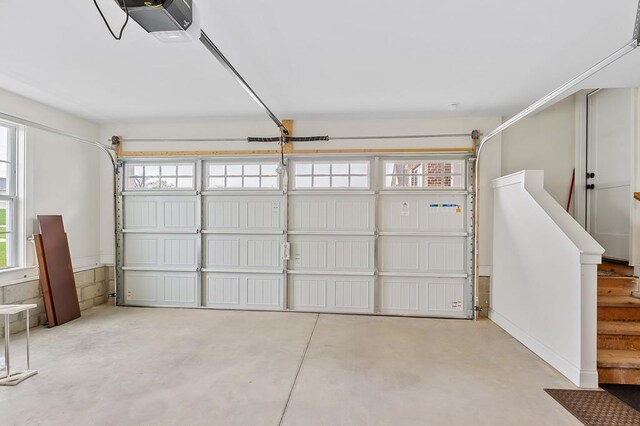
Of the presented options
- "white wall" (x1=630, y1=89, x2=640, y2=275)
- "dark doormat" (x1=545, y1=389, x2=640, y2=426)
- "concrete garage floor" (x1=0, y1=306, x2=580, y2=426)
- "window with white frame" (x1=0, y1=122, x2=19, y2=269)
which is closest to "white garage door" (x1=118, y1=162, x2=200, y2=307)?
"concrete garage floor" (x1=0, y1=306, x2=580, y2=426)

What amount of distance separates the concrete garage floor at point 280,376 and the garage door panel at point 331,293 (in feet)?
1.56

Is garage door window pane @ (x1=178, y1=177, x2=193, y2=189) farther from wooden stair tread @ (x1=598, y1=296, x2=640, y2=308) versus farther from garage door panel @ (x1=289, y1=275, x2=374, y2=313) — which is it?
wooden stair tread @ (x1=598, y1=296, x2=640, y2=308)

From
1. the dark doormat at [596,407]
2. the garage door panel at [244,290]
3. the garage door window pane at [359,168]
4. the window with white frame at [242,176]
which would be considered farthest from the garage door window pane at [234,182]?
the dark doormat at [596,407]

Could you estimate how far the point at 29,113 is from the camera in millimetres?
3809

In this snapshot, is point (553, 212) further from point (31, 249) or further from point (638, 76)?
point (31, 249)

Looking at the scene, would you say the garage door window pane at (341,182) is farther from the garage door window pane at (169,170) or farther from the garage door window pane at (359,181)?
the garage door window pane at (169,170)

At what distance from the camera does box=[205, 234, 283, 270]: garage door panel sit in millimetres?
4609

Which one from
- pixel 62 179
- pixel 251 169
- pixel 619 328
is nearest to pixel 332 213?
pixel 251 169

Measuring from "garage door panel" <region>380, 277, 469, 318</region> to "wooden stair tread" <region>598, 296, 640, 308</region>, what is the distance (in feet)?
4.72

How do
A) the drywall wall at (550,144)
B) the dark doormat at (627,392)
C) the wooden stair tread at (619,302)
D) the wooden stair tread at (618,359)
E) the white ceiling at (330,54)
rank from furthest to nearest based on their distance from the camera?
the drywall wall at (550,144)
the wooden stair tread at (619,302)
the wooden stair tread at (618,359)
the dark doormat at (627,392)
the white ceiling at (330,54)

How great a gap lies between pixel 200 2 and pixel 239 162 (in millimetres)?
2805

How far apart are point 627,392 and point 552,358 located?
1.70ft

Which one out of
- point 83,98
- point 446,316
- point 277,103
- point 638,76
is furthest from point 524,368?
point 83,98

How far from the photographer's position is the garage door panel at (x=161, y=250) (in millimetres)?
4715
